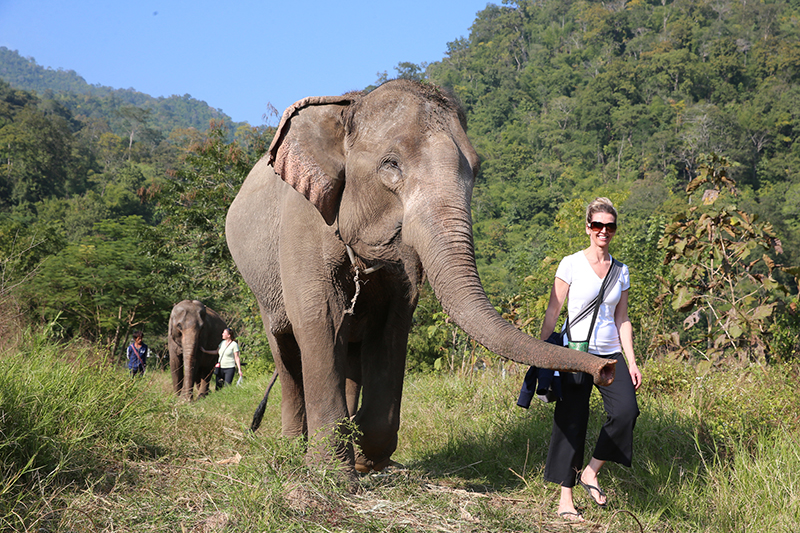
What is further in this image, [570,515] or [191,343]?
[191,343]

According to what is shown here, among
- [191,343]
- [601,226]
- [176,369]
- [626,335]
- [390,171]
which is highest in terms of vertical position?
[390,171]

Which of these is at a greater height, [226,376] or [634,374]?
[634,374]

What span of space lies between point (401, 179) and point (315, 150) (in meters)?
0.65

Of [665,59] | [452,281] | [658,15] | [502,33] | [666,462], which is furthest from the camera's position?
[502,33]

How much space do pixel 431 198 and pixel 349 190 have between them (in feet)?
2.12

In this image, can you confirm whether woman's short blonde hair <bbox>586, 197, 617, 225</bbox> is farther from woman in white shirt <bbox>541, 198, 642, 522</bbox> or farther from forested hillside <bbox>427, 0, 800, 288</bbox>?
forested hillside <bbox>427, 0, 800, 288</bbox>

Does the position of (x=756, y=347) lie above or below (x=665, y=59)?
below

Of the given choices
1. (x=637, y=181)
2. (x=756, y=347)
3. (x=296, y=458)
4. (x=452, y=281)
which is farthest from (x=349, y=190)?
(x=637, y=181)

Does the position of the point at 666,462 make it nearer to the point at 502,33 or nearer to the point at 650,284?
the point at 650,284

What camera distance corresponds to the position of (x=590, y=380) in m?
4.06

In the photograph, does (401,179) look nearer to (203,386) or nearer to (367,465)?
(367,465)

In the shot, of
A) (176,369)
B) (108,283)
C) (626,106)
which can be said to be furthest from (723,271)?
(626,106)

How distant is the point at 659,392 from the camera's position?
21.3 feet

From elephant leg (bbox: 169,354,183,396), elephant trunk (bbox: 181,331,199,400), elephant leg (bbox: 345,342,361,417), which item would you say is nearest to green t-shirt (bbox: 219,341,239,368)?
elephant trunk (bbox: 181,331,199,400)
